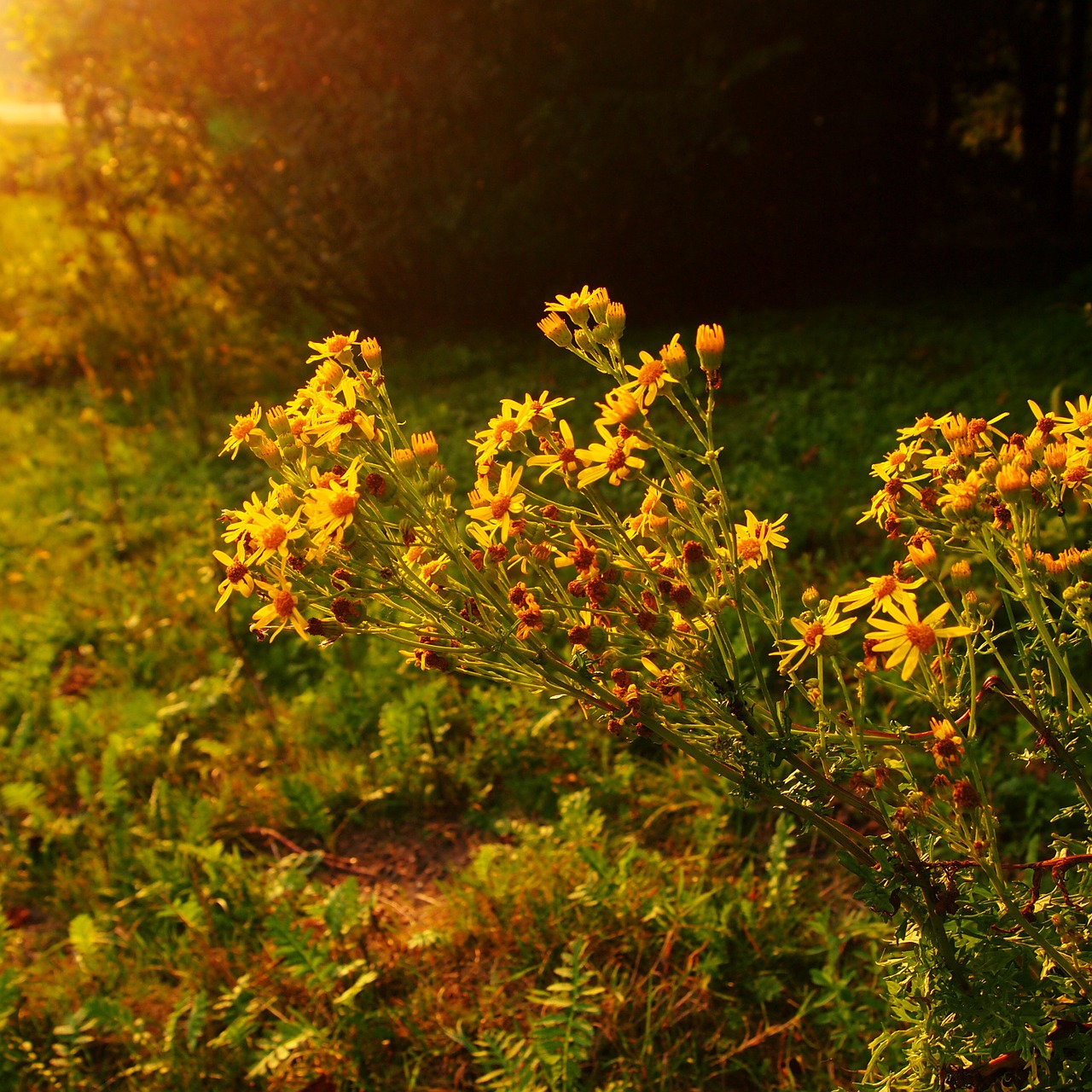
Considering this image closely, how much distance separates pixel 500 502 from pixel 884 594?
480mm

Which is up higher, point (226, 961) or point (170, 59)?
point (170, 59)

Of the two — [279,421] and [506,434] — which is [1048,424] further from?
[279,421]

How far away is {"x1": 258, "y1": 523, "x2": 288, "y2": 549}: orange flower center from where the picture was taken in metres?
1.21

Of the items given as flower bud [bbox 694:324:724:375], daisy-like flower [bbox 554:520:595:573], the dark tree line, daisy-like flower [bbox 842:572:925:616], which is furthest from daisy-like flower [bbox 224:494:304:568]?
the dark tree line

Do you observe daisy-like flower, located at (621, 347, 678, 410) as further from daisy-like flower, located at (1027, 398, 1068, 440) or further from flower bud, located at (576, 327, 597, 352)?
daisy-like flower, located at (1027, 398, 1068, 440)

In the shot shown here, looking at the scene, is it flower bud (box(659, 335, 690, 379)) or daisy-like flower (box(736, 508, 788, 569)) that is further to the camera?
daisy-like flower (box(736, 508, 788, 569))

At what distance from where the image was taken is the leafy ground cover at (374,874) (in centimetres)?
186

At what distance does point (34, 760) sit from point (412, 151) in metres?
3.89

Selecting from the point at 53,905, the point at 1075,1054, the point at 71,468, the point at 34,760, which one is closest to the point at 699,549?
the point at 1075,1054

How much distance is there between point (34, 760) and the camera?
2.80m

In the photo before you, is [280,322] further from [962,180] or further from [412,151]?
[962,180]

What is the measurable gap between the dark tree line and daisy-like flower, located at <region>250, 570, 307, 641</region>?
450 cm

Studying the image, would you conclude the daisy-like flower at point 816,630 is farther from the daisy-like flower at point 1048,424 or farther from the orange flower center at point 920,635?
the daisy-like flower at point 1048,424

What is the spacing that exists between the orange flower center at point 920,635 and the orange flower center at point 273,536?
0.74m
